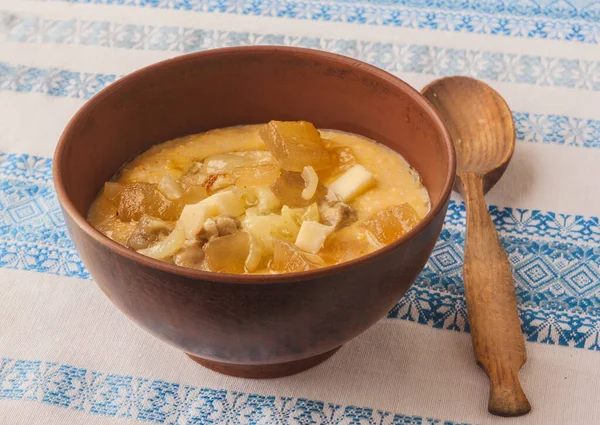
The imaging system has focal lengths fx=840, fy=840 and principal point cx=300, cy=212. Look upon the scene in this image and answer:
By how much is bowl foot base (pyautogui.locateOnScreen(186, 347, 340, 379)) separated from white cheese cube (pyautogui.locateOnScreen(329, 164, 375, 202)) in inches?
13.2

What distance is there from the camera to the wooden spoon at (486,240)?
1693 mm

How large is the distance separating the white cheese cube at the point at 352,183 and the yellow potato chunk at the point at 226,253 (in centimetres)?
31

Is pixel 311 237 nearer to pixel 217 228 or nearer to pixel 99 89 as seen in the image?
pixel 217 228

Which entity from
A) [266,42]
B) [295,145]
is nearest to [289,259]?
[295,145]

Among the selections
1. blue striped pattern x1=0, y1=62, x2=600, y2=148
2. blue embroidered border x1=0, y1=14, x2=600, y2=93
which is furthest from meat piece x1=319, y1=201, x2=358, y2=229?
blue embroidered border x1=0, y1=14, x2=600, y2=93

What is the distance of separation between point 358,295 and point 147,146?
79 centimetres

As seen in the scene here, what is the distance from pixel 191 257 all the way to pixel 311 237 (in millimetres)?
237

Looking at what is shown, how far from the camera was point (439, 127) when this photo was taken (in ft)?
5.74

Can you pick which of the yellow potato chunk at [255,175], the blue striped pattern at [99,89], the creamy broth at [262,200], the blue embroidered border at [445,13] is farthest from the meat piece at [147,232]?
the blue embroidered border at [445,13]

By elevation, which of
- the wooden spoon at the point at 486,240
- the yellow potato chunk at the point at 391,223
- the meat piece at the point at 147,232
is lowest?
the wooden spoon at the point at 486,240

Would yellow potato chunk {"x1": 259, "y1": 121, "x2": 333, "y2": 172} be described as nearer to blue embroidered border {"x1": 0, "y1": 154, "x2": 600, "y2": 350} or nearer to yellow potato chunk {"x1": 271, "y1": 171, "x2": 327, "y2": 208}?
yellow potato chunk {"x1": 271, "y1": 171, "x2": 327, "y2": 208}

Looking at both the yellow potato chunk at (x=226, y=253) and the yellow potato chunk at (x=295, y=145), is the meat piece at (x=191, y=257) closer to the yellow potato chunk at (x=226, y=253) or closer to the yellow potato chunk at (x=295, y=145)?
the yellow potato chunk at (x=226, y=253)

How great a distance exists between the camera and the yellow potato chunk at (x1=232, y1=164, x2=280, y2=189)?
1869 millimetres

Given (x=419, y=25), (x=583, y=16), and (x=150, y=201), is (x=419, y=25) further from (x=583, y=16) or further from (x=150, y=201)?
(x=150, y=201)
